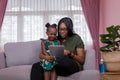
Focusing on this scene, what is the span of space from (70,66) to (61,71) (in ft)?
0.38

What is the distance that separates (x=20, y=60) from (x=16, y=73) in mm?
424

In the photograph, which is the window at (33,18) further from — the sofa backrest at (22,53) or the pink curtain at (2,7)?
the sofa backrest at (22,53)

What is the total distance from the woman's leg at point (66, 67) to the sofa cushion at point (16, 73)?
52cm

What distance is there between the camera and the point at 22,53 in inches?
135

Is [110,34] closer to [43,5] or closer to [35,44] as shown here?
[35,44]

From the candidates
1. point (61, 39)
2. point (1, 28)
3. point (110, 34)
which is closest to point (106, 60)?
point (110, 34)

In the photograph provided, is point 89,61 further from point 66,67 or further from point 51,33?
point 51,33

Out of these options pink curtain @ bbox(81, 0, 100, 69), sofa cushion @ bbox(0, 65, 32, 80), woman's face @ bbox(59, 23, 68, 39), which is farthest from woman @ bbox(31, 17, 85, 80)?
pink curtain @ bbox(81, 0, 100, 69)

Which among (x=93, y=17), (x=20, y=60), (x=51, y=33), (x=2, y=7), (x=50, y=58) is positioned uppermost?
(x=2, y=7)

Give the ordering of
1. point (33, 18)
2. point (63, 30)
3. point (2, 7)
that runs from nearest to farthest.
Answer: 1. point (63, 30)
2. point (2, 7)
3. point (33, 18)

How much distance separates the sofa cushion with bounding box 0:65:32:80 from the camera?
293cm

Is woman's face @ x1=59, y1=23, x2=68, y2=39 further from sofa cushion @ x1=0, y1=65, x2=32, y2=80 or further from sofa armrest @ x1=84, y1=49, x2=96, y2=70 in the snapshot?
sofa cushion @ x1=0, y1=65, x2=32, y2=80

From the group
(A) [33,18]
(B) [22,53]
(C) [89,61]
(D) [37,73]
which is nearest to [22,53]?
(B) [22,53]

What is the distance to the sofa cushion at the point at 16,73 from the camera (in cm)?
293
